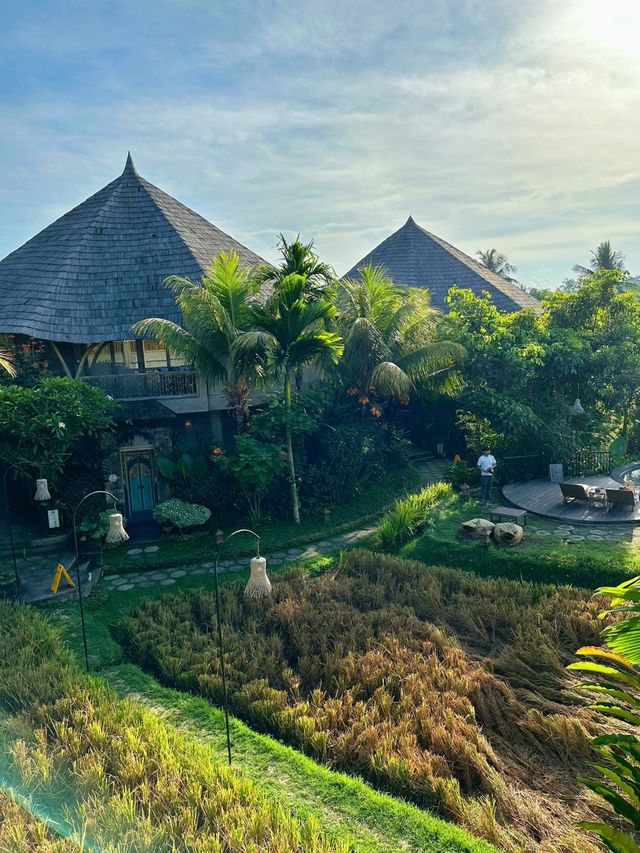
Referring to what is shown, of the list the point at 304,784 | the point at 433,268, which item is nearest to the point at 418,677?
the point at 304,784

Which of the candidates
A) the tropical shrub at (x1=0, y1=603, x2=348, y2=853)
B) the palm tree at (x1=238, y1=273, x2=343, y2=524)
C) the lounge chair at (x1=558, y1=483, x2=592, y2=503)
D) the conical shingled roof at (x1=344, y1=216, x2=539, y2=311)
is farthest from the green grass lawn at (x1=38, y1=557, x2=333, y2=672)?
the conical shingled roof at (x1=344, y1=216, x2=539, y2=311)

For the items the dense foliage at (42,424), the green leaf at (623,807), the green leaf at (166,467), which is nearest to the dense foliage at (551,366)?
the green leaf at (166,467)

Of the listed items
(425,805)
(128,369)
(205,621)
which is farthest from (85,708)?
(128,369)

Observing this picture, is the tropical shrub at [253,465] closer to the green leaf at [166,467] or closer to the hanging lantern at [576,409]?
the green leaf at [166,467]

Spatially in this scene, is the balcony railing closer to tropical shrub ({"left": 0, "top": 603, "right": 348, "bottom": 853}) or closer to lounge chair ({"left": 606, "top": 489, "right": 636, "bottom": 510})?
tropical shrub ({"left": 0, "top": 603, "right": 348, "bottom": 853})

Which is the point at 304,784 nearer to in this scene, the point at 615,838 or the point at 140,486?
the point at 615,838

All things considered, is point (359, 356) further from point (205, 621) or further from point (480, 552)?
point (205, 621)
